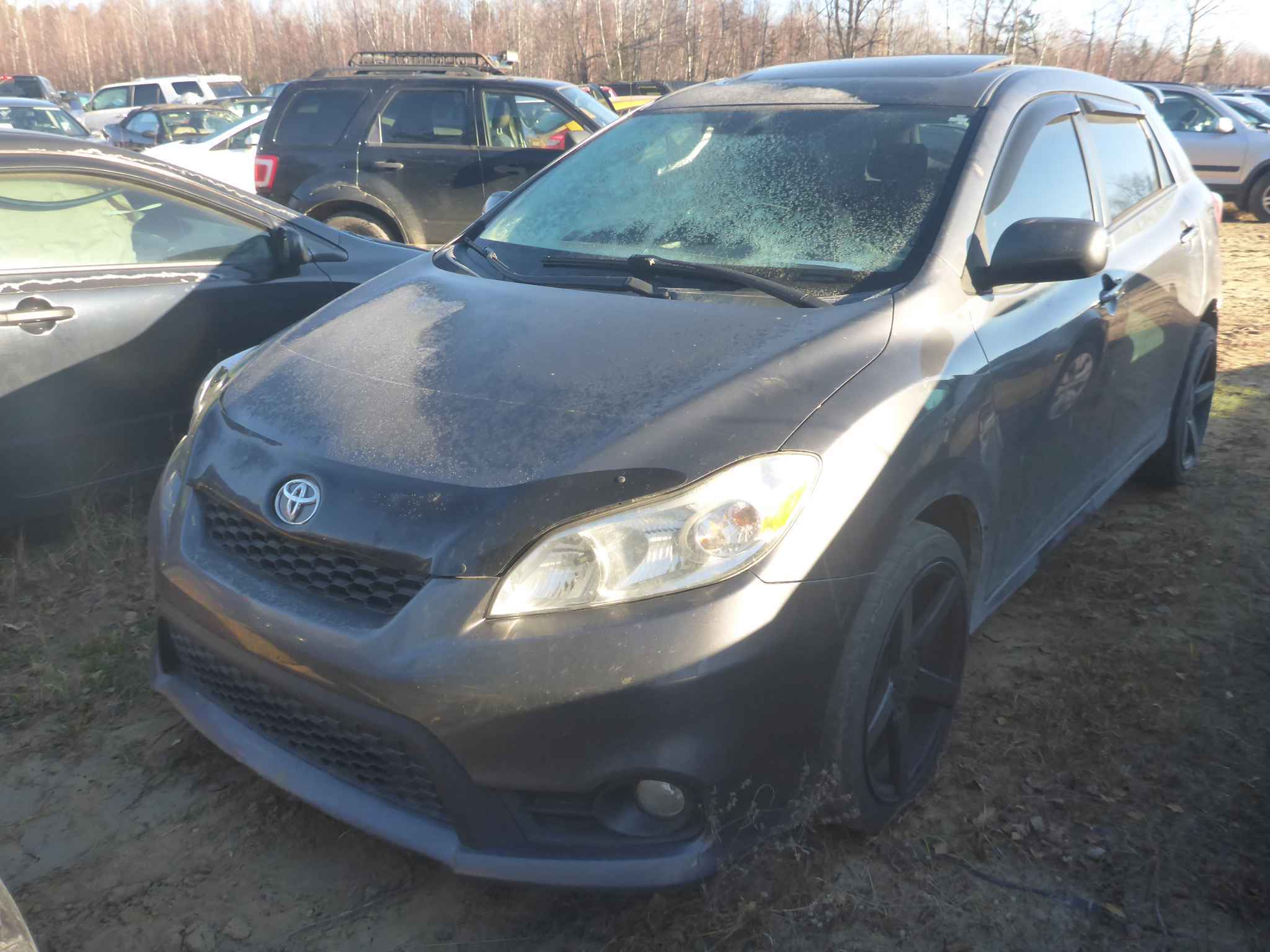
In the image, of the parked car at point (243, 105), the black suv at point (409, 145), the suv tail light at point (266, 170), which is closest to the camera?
the black suv at point (409, 145)

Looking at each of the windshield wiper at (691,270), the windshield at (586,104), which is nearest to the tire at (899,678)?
Answer: the windshield wiper at (691,270)

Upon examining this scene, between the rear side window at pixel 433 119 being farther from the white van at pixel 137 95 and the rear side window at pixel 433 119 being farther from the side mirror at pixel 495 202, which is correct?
the white van at pixel 137 95

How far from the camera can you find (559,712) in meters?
1.98

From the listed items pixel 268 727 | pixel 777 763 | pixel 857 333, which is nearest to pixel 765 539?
pixel 777 763

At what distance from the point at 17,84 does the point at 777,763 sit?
31.3 meters

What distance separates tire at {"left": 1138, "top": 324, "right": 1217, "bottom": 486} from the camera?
4418 mm

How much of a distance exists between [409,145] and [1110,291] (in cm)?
703

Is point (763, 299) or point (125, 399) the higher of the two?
point (763, 299)

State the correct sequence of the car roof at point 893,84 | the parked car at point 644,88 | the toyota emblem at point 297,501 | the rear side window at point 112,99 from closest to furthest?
the toyota emblem at point 297,501, the car roof at point 893,84, the parked car at point 644,88, the rear side window at point 112,99

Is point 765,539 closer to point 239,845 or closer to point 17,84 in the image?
point 239,845

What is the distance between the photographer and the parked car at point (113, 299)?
3.87 m

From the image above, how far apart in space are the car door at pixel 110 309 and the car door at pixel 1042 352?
2.99 m

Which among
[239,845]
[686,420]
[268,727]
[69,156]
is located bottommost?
Answer: [239,845]

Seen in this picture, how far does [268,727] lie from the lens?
2400mm
